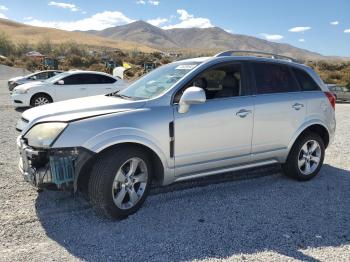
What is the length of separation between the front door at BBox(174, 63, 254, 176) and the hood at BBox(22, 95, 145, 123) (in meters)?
0.60

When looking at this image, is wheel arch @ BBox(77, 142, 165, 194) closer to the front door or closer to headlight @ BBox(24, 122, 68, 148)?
the front door

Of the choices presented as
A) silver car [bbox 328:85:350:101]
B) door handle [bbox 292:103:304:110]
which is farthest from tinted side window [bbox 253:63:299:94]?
silver car [bbox 328:85:350:101]

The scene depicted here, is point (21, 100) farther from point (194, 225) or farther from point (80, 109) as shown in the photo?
point (194, 225)

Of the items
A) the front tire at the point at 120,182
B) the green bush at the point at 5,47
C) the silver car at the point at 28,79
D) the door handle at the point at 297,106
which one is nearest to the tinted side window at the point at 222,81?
the door handle at the point at 297,106

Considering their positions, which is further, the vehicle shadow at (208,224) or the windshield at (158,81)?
the windshield at (158,81)

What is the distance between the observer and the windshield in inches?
195

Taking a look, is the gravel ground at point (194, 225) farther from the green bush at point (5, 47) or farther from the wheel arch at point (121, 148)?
the green bush at point (5, 47)

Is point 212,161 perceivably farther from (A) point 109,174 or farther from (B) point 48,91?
(B) point 48,91

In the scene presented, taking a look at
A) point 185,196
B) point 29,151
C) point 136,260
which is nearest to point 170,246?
point 136,260

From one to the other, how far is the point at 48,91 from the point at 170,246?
10.9m

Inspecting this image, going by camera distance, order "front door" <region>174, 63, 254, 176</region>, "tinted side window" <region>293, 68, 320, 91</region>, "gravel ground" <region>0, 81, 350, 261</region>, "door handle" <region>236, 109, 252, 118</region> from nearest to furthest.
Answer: "gravel ground" <region>0, 81, 350, 261</region>, "front door" <region>174, 63, 254, 176</region>, "door handle" <region>236, 109, 252, 118</region>, "tinted side window" <region>293, 68, 320, 91</region>

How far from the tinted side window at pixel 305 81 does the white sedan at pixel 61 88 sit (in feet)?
30.6

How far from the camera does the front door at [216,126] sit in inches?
186

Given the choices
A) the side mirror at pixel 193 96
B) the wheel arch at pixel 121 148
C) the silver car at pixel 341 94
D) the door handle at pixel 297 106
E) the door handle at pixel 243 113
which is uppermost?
the side mirror at pixel 193 96
